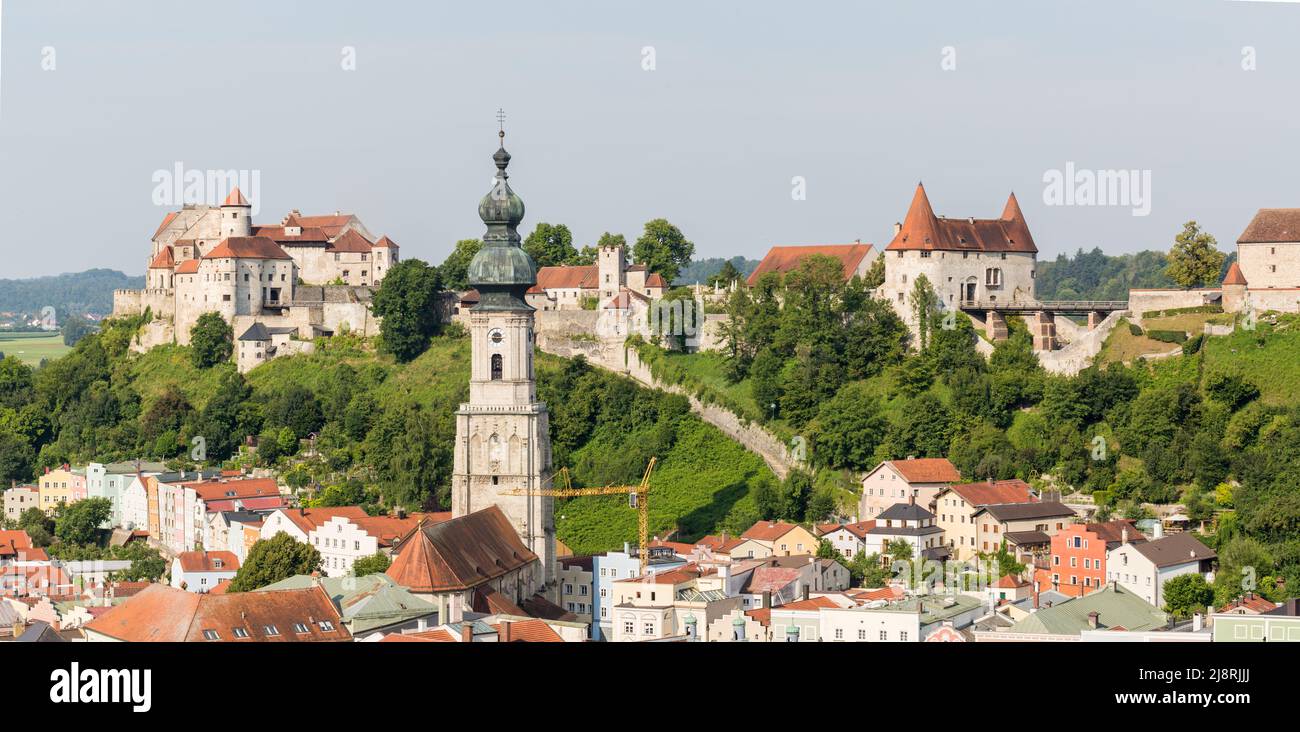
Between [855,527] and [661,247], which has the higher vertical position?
[661,247]

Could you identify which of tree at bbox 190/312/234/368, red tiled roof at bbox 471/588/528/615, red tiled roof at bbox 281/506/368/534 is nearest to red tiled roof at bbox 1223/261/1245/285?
red tiled roof at bbox 471/588/528/615

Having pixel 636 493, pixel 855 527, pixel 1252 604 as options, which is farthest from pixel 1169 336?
pixel 1252 604

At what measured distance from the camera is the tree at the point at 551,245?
2327 inches

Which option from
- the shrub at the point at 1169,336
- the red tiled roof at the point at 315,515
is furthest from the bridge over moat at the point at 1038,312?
the red tiled roof at the point at 315,515

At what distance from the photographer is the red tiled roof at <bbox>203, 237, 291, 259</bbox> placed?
55594mm

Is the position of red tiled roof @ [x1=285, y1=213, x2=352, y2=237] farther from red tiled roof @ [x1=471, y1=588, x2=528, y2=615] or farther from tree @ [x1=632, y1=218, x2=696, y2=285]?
red tiled roof @ [x1=471, y1=588, x2=528, y2=615]

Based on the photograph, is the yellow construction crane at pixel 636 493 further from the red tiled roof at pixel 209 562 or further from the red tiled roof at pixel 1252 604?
the red tiled roof at pixel 1252 604

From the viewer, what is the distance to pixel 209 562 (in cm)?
4094

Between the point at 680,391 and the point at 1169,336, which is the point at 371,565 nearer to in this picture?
the point at 680,391

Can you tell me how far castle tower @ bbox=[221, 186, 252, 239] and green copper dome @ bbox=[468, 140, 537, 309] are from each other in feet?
71.3

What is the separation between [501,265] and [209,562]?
9.50 meters

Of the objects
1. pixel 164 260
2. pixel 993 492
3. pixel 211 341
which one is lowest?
pixel 993 492

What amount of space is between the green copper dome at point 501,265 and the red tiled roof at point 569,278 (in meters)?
15.9
